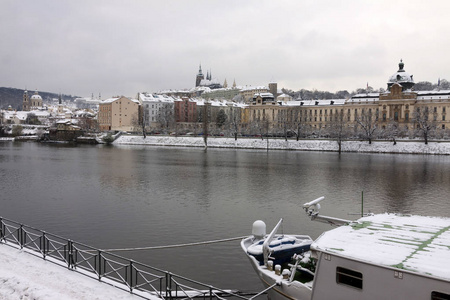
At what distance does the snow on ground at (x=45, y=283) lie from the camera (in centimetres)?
1180

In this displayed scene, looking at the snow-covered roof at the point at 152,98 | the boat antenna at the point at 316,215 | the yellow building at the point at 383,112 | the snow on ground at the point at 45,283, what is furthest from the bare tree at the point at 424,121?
the snow-covered roof at the point at 152,98

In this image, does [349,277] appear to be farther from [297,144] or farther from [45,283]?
[297,144]

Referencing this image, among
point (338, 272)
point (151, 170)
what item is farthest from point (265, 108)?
point (338, 272)

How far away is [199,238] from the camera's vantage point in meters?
21.9

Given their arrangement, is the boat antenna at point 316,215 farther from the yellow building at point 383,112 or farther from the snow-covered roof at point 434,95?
the snow-covered roof at point 434,95

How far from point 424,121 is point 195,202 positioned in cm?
8449

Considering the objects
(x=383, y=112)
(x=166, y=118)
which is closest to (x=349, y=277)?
(x=383, y=112)

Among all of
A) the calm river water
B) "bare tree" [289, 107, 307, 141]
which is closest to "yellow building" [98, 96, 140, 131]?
"bare tree" [289, 107, 307, 141]

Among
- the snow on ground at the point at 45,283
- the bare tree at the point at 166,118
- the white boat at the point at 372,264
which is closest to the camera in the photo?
the white boat at the point at 372,264

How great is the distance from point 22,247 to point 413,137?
344 feet

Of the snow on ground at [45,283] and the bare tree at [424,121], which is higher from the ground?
the bare tree at [424,121]

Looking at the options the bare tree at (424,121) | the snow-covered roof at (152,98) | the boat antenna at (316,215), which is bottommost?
the boat antenna at (316,215)

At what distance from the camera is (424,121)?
97.1 metres

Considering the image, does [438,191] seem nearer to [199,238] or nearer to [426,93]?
[199,238]
